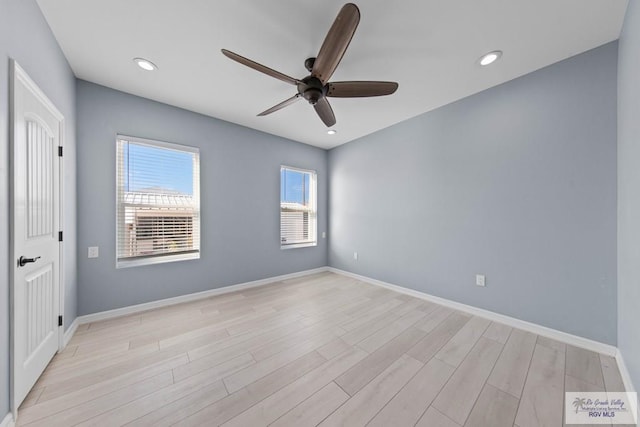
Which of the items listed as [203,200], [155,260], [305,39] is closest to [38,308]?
[155,260]

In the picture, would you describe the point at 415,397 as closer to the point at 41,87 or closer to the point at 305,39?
the point at 305,39

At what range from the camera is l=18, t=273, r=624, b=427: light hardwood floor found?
1330 millimetres

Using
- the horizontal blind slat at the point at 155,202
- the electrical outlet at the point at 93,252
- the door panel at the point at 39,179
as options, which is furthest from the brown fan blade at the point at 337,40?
the electrical outlet at the point at 93,252

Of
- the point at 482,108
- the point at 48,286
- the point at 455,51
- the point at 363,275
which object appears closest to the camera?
the point at 48,286

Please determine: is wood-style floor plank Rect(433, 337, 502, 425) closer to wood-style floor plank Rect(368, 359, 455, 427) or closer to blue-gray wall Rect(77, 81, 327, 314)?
wood-style floor plank Rect(368, 359, 455, 427)

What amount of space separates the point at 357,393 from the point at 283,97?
3.04 metres

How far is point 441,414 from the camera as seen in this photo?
1.34 m

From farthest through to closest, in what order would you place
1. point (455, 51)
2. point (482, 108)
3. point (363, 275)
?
point (363, 275), point (482, 108), point (455, 51)

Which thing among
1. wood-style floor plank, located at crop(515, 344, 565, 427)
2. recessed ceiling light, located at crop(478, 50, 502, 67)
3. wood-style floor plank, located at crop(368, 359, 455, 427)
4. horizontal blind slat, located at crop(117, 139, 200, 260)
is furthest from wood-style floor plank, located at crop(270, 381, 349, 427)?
recessed ceiling light, located at crop(478, 50, 502, 67)

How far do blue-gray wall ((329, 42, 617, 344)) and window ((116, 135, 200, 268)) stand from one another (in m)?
3.00

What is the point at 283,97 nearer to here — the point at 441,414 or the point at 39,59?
the point at 39,59

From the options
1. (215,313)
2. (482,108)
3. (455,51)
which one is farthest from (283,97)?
(215,313)

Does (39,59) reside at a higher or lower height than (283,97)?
lower

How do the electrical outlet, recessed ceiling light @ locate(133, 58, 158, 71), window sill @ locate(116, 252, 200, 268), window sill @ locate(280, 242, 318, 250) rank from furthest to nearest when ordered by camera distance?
window sill @ locate(280, 242, 318, 250)
window sill @ locate(116, 252, 200, 268)
the electrical outlet
recessed ceiling light @ locate(133, 58, 158, 71)
